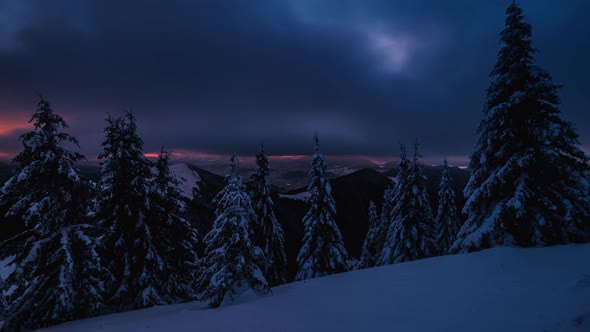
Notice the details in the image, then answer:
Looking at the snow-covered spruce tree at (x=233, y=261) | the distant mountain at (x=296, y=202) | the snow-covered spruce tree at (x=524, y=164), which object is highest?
the snow-covered spruce tree at (x=524, y=164)

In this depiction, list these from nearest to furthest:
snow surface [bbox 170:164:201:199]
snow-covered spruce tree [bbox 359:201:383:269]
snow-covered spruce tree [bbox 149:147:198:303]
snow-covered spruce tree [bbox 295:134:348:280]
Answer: snow-covered spruce tree [bbox 149:147:198:303]
snow-covered spruce tree [bbox 295:134:348:280]
snow-covered spruce tree [bbox 359:201:383:269]
snow surface [bbox 170:164:201:199]

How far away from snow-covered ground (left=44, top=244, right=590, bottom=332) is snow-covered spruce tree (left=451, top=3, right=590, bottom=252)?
122cm

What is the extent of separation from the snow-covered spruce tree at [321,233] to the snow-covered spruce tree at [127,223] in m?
11.1

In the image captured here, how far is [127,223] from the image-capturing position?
50.1 ft

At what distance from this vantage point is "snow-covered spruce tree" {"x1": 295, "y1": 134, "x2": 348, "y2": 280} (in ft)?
70.1

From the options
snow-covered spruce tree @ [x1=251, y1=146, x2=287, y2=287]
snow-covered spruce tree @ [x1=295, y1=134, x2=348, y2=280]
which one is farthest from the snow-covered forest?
snow-covered spruce tree @ [x1=295, y1=134, x2=348, y2=280]

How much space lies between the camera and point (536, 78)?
40.6ft

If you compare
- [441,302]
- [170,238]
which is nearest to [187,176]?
[170,238]

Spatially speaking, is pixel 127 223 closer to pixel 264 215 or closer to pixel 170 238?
pixel 170 238

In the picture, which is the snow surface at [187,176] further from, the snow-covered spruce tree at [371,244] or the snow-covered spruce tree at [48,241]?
the snow-covered spruce tree at [48,241]

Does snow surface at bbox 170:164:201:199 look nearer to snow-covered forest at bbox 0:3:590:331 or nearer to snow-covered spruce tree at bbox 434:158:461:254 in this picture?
snow-covered forest at bbox 0:3:590:331

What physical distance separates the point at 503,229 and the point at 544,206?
1855 mm

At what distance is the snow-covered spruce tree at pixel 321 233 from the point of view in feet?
70.1

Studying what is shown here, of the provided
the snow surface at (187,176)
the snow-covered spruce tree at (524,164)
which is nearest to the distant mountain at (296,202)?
the snow surface at (187,176)
